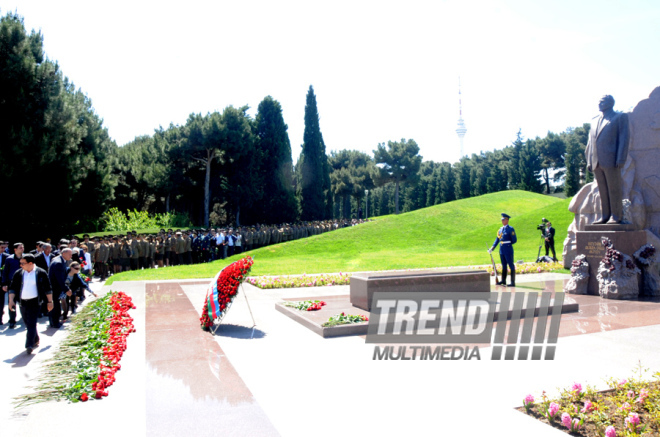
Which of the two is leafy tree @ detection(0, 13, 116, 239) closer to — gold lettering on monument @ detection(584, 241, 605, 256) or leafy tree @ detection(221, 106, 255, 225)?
leafy tree @ detection(221, 106, 255, 225)

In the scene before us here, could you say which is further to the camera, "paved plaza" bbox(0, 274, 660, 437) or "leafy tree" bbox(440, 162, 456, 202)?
"leafy tree" bbox(440, 162, 456, 202)

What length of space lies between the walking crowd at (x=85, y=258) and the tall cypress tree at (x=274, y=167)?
223 inches

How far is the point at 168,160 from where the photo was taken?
39250 mm

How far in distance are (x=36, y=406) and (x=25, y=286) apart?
3097mm

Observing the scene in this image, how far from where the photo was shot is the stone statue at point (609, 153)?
9.91m

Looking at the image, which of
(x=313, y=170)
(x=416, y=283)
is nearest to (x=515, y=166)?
(x=313, y=170)

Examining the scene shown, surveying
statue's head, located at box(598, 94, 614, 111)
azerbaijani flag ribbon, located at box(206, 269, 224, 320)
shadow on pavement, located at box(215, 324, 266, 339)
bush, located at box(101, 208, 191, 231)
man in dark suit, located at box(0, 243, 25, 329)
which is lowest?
shadow on pavement, located at box(215, 324, 266, 339)

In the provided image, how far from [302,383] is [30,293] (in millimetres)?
4763

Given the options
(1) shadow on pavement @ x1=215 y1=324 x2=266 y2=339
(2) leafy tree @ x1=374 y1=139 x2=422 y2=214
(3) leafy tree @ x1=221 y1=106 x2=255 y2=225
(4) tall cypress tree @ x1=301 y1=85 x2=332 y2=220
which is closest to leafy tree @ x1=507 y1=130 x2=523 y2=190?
(2) leafy tree @ x1=374 y1=139 x2=422 y2=214

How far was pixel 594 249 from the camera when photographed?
1030 cm

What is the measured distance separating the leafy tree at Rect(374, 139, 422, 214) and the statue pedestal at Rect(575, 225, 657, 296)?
48311mm

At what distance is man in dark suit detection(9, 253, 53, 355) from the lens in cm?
682

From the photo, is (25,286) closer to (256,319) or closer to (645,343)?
(256,319)

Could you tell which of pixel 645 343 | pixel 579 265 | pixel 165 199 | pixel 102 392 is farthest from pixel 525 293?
pixel 165 199
